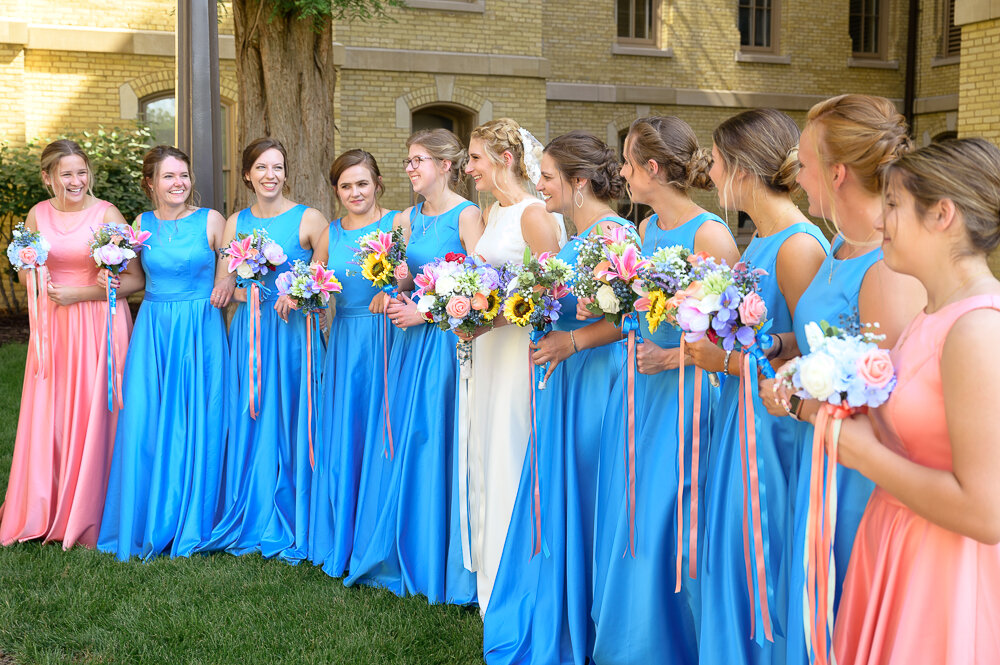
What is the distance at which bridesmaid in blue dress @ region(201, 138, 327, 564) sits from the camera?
583 cm

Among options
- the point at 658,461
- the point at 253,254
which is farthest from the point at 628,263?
the point at 253,254

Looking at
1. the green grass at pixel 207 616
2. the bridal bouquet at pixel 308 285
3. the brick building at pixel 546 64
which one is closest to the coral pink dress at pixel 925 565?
the green grass at pixel 207 616

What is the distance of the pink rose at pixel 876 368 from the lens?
2.26m

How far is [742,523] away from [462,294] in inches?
63.1

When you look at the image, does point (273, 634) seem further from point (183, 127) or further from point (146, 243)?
point (183, 127)

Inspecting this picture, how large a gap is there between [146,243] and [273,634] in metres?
2.55

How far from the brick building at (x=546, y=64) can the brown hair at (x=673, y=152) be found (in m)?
9.95

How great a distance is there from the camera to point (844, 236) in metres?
2.95

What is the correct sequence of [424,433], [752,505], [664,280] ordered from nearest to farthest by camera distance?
[752,505], [664,280], [424,433]

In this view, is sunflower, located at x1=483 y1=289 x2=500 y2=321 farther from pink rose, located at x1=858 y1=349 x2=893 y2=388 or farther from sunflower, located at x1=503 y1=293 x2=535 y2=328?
pink rose, located at x1=858 y1=349 x2=893 y2=388

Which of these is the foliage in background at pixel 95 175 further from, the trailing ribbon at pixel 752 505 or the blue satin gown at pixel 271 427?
the trailing ribbon at pixel 752 505

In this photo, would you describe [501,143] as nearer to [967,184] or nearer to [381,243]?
[381,243]

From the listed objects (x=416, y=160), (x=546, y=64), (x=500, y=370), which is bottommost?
(x=500, y=370)

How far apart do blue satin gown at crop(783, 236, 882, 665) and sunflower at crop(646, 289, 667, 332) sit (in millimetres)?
437
